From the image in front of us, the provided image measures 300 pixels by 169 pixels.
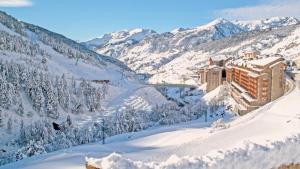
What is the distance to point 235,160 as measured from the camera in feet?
47.0

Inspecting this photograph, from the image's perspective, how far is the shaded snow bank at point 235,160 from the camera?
42.3ft

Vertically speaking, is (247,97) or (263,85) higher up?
(263,85)

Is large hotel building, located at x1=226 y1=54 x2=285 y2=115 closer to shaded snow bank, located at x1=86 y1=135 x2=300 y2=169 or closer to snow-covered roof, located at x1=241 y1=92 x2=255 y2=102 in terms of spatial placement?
snow-covered roof, located at x1=241 y1=92 x2=255 y2=102

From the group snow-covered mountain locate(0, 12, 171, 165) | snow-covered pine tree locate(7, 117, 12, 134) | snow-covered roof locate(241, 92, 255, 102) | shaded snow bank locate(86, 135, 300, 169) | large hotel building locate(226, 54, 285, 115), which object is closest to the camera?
shaded snow bank locate(86, 135, 300, 169)

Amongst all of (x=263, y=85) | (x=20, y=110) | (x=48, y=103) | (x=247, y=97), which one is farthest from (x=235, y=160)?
(x=48, y=103)

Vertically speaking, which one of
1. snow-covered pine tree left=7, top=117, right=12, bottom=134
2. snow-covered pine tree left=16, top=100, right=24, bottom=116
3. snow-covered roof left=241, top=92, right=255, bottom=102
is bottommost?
snow-covered pine tree left=7, top=117, right=12, bottom=134

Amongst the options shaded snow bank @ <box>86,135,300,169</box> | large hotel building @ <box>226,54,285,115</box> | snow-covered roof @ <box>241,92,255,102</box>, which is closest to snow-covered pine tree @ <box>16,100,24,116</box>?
large hotel building @ <box>226,54,285,115</box>

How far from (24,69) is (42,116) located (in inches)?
938

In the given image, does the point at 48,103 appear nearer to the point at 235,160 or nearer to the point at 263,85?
the point at 263,85

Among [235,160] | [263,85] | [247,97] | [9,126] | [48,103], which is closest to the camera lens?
[235,160]

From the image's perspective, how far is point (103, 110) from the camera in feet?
441

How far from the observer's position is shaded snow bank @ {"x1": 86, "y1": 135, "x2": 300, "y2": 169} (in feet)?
42.3

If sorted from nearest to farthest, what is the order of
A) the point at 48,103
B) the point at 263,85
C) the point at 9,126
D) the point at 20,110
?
1. the point at 263,85
2. the point at 9,126
3. the point at 20,110
4. the point at 48,103

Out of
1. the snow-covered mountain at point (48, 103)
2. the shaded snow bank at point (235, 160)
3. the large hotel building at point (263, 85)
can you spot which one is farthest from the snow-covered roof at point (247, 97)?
the shaded snow bank at point (235, 160)
